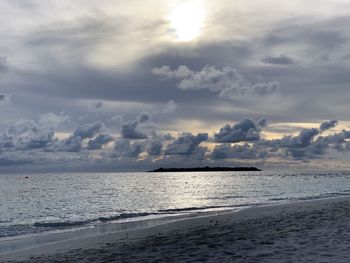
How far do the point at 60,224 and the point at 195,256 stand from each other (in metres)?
22.3

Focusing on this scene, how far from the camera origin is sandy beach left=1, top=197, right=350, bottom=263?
17172 millimetres

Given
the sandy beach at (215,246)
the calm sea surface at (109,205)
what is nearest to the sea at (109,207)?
the calm sea surface at (109,205)

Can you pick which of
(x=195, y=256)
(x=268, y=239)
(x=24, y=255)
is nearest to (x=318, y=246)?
(x=268, y=239)

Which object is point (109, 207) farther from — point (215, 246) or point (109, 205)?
point (215, 246)

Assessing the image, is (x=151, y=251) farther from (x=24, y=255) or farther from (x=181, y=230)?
(x=181, y=230)

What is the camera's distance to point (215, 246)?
66.8ft

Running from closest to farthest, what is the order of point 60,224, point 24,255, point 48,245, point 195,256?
point 195,256, point 24,255, point 48,245, point 60,224

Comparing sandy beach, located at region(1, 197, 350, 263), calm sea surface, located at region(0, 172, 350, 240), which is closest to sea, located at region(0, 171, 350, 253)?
calm sea surface, located at region(0, 172, 350, 240)

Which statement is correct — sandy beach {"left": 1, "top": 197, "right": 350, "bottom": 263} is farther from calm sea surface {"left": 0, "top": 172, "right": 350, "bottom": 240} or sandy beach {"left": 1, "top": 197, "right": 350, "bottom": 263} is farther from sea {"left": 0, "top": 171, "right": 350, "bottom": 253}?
calm sea surface {"left": 0, "top": 172, "right": 350, "bottom": 240}

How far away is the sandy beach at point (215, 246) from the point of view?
1717 centimetres

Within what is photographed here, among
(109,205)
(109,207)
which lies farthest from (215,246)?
(109,205)

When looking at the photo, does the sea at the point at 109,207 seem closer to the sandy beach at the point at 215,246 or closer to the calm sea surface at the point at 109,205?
the calm sea surface at the point at 109,205

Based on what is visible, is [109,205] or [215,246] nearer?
[215,246]

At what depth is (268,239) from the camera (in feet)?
70.3
